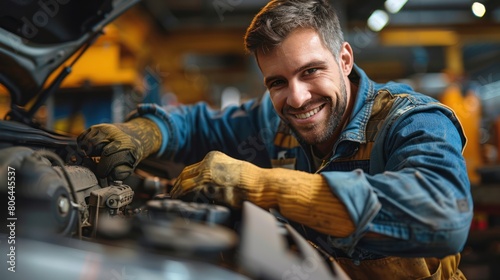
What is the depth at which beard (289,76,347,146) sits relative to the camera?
1.39 meters

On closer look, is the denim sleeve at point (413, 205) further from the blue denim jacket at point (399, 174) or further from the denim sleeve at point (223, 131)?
the denim sleeve at point (223, 131)

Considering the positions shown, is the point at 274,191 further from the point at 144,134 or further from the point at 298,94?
the point at 144,134

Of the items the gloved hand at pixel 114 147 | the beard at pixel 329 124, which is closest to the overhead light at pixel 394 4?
the beard at pixel 329 124

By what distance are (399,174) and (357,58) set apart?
5473 millimetres

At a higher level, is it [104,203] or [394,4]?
[394,4]

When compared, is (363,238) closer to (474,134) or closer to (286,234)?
(286,234)

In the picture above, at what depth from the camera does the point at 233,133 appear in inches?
70.1

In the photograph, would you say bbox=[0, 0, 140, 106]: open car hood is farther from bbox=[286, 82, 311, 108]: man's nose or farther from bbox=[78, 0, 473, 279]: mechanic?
bbox=[286, 82, 311, 108]: man's nose

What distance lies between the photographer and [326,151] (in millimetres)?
1510

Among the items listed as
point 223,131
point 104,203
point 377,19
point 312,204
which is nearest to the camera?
point 312,204

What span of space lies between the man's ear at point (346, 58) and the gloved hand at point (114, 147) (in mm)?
692

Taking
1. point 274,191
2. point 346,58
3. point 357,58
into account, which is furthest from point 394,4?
point 357,58

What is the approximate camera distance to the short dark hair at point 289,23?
129 cm

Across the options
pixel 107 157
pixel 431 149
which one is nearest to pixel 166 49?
pixel 107 157
